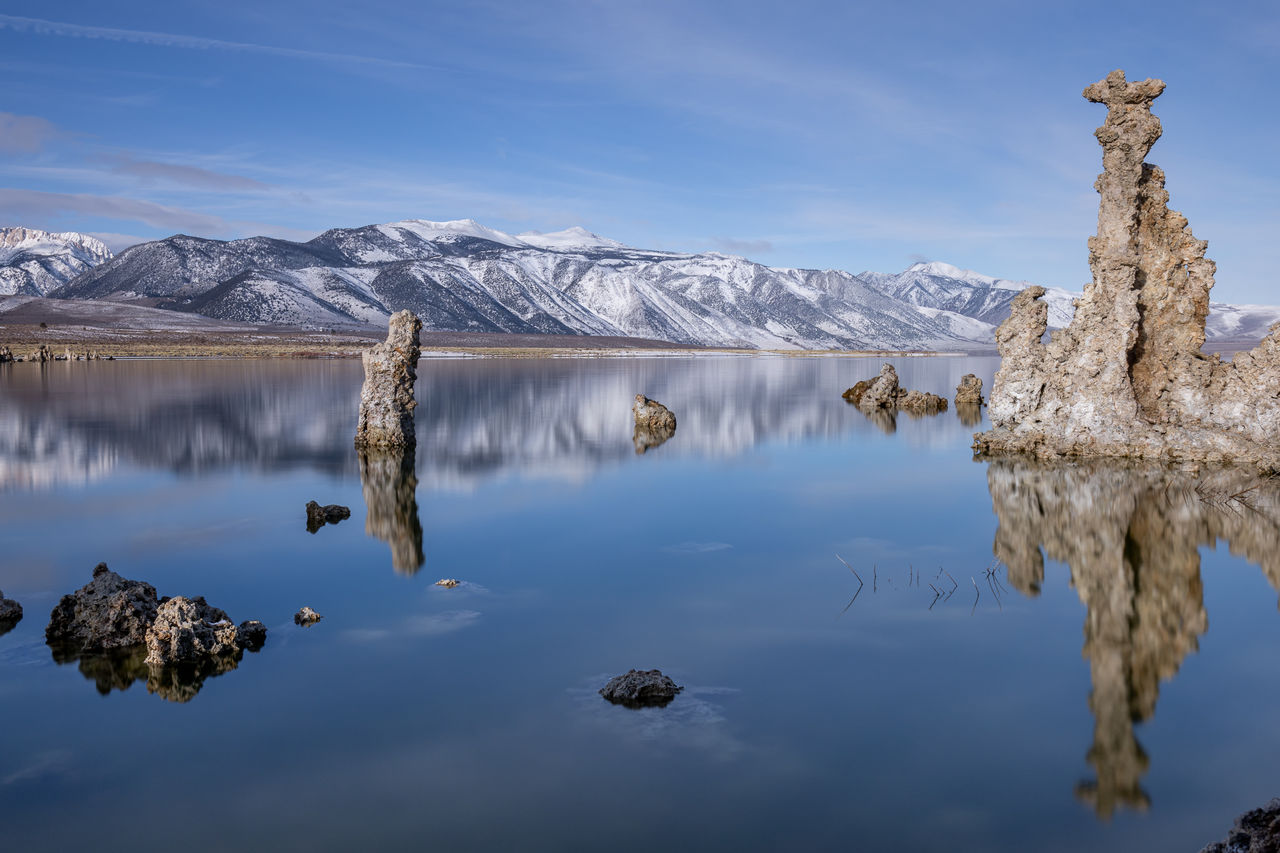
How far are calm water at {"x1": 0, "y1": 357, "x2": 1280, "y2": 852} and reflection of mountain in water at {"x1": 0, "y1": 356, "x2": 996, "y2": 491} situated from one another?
1.94 meters

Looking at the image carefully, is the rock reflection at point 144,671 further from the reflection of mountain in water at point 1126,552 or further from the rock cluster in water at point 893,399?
the rock cluster in water at point 893,399

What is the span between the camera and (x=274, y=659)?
9.14 m

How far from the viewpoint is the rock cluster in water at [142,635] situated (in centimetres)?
884

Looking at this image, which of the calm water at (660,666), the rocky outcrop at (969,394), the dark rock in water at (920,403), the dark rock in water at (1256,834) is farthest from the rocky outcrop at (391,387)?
the rocky outcrop at (969,394)

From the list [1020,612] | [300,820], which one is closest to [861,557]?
[1020,612]

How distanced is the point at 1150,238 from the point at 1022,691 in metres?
18.9

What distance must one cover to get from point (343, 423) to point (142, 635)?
2244 cm

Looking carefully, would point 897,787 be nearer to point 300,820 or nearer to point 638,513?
point 300,820

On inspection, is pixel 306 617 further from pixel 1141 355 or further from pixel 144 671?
pixel 1141 355

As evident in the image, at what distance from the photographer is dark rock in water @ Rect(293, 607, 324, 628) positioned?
10.3m

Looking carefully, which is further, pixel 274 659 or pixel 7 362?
pixel 7 362

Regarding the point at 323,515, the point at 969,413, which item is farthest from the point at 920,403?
the point at 323,515

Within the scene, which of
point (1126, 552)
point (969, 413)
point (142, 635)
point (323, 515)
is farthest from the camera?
point (969, 413)

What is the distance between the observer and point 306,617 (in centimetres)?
1033
